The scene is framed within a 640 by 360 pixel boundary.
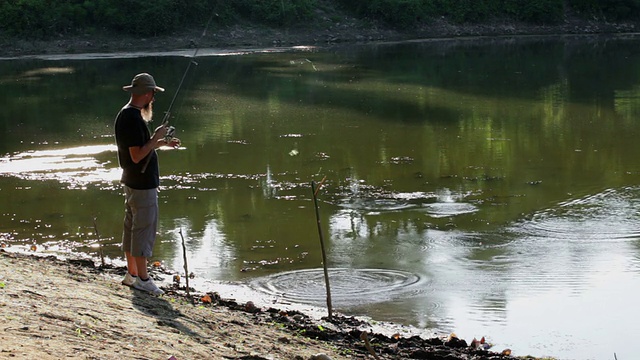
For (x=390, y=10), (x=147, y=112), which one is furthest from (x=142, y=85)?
(x=390, y=10)

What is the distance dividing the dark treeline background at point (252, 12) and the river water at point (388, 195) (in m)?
14.0

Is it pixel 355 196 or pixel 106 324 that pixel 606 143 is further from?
pixel 106 324

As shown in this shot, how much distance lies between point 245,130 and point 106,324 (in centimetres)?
1368

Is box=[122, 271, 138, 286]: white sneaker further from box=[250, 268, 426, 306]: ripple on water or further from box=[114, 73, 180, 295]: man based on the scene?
box=[250, 268, 426, 306]: ripple on water

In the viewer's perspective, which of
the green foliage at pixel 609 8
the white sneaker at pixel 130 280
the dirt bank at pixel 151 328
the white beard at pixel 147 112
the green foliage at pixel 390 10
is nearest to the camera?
the dirt bank at pixel 151 328

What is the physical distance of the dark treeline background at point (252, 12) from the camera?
4084cm

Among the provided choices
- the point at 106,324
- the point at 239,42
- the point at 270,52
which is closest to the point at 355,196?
the point at 106,324

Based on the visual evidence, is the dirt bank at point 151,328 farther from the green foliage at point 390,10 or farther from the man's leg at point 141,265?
the green foliage at point 390,10

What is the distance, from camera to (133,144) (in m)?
6.85

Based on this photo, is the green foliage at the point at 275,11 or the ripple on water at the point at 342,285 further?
the green foliage at the point at 275,11

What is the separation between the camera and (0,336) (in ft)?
17.2

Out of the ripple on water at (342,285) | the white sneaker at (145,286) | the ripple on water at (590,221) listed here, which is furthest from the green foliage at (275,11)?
the white sneaker at (145,286)

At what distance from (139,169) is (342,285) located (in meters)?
2.89

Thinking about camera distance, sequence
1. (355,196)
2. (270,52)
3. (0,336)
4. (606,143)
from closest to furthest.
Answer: (0,336), (355,196), (606,143), (270,52)
